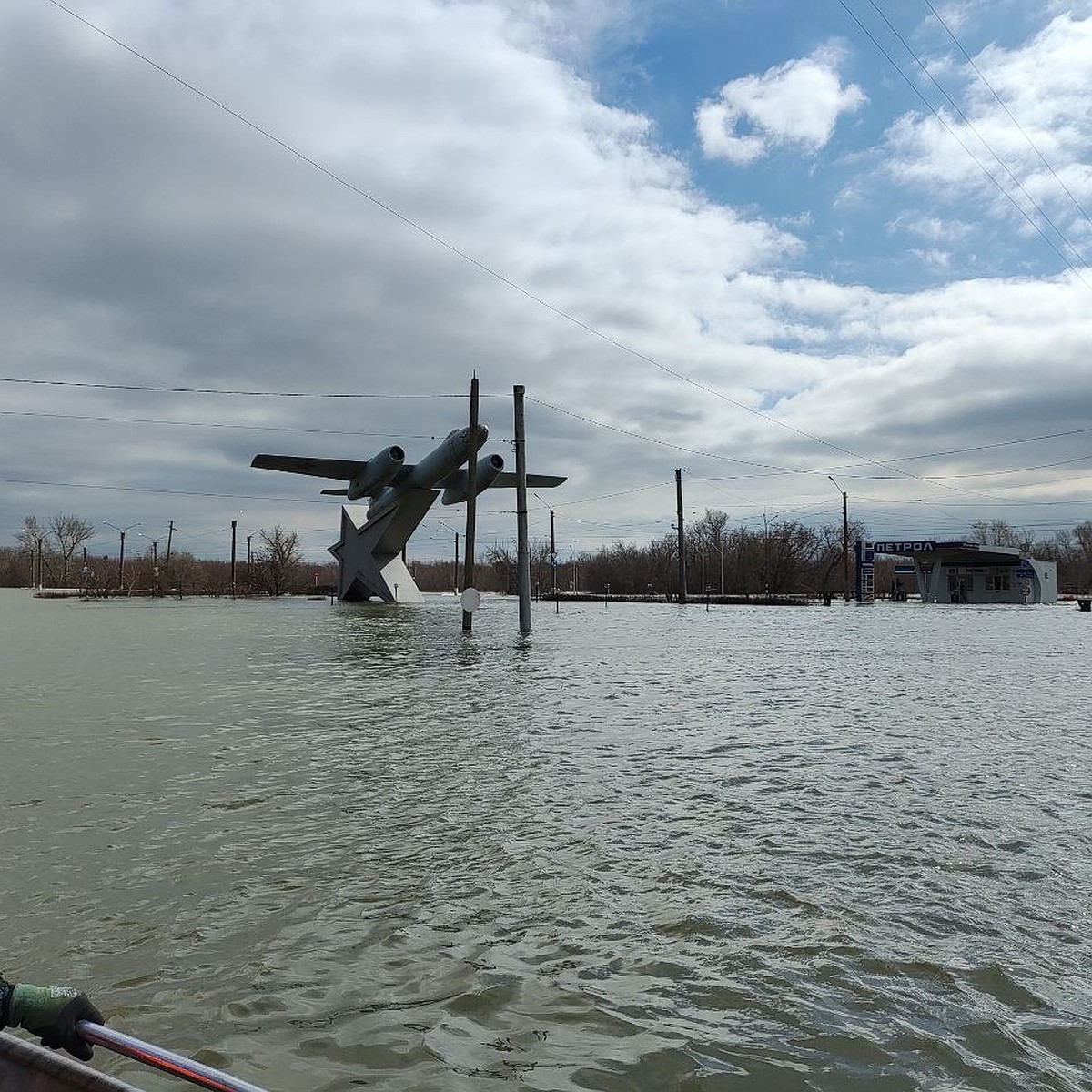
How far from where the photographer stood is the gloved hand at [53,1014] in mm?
1950

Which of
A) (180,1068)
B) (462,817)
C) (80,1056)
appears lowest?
(462,817)

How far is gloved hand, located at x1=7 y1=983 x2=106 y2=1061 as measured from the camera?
1.95 meters

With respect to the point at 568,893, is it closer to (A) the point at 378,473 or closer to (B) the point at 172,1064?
(B) the point at 172,1064

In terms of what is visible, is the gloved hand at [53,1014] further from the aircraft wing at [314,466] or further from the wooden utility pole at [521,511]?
the aircraft wing at [314,466]

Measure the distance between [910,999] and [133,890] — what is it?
3586 mm

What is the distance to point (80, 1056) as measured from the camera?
1.96m

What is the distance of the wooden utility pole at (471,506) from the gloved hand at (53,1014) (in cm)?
2260

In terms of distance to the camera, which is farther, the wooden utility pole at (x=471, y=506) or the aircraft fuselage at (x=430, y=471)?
the aircraft fuselage at (x=430, y=471)

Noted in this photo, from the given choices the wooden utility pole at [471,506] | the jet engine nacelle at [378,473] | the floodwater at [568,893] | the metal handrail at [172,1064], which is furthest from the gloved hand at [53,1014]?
the jet engine nacelle at [378,473]

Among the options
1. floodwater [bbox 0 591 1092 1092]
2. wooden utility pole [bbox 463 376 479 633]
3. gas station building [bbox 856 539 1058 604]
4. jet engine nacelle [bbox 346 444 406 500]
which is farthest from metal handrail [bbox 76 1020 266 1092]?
gas station building [bbox 856 539 1058 604]

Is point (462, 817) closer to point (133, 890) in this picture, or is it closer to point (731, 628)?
point (133, 890)

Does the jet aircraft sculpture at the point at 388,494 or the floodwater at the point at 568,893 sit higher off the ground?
the jet aircraft sculpture at the point at 388,494

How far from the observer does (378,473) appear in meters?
44.2

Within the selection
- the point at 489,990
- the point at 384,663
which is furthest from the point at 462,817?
the point at 384,663
